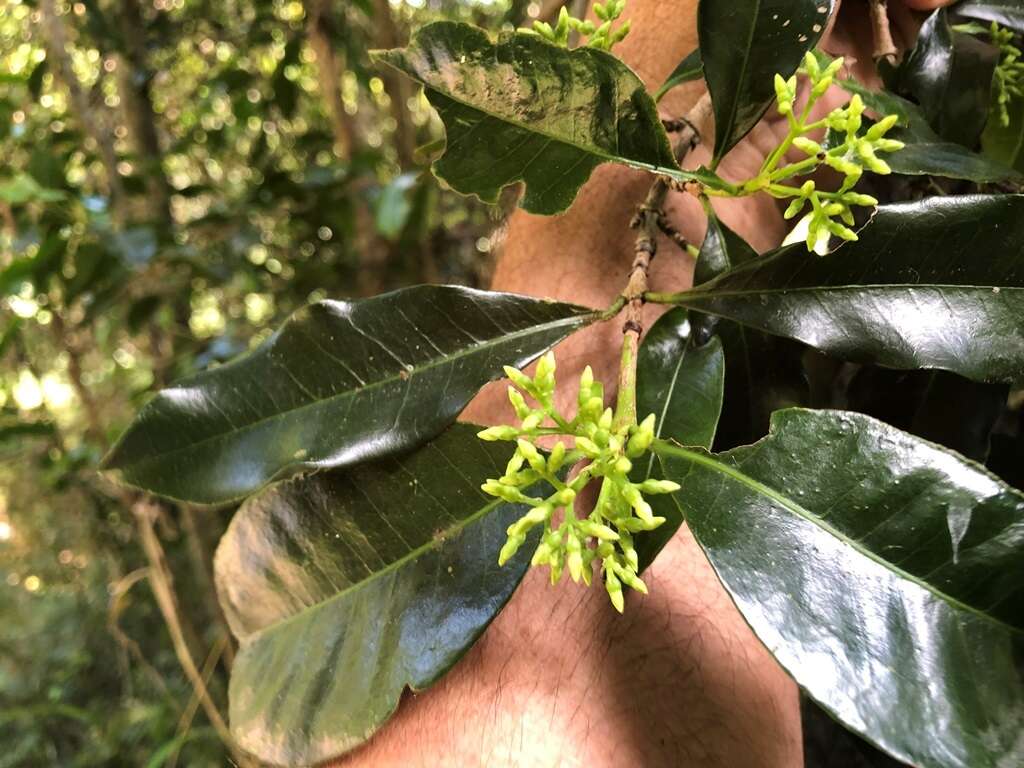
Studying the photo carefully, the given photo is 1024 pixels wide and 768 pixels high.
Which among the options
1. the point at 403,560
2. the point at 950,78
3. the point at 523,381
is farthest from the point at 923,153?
the point at 403,560

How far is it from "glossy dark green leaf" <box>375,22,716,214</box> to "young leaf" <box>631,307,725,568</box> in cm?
11

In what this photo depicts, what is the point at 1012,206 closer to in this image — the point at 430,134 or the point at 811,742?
the point at 811,742

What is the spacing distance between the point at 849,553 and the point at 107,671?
306 centimetres

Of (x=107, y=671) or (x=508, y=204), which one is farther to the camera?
(x=107, y=671)

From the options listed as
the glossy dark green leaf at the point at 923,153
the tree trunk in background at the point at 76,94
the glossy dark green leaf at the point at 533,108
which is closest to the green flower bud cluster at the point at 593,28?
the glossy dark green leaf at the point at 533,108

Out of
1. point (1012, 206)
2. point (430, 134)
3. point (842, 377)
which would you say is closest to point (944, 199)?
point (1012, 206)

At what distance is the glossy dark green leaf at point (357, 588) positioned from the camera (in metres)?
0.45

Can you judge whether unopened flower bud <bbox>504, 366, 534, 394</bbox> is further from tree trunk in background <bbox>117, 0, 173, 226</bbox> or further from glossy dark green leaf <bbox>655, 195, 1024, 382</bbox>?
tree trunk in background <bbox>117, 0, 173, 226</bbox>

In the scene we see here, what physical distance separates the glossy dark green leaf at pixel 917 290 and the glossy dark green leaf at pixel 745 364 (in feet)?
0.21

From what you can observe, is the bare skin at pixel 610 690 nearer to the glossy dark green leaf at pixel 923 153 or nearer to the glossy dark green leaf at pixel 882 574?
the glossy dark green leaf at pixel 882 574

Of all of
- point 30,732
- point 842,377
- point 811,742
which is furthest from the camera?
point 30,732

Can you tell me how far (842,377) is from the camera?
2.55 feet

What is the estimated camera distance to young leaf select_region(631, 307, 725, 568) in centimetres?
46

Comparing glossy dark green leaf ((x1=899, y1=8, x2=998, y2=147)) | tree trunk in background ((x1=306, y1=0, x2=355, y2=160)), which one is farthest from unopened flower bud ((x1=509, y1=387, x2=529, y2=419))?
tree trunk in background ((x1=306, y1=0, x2=355, y2=160))
